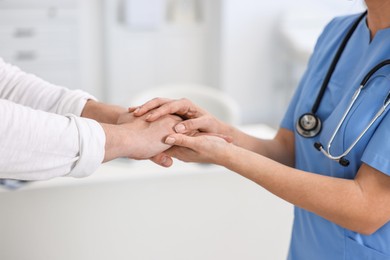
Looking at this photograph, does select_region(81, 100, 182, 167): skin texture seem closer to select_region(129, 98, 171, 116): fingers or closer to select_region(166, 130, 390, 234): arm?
select_region(129, 98, 171, 116): fingers

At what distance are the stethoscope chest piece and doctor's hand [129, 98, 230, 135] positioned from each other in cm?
23

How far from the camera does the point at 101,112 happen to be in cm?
142

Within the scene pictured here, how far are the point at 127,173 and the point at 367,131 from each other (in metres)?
0.95

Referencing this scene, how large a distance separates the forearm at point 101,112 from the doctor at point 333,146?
76mm

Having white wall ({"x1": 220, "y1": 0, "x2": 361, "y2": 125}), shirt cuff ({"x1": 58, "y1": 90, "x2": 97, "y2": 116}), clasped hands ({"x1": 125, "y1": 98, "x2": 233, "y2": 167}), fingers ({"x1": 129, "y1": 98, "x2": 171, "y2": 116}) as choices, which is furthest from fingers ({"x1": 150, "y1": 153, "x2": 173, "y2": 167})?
white wall ({"x1": 220, "y1": 0, "x2": 361, "y2": 125})

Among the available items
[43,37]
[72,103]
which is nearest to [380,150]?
[72,103]

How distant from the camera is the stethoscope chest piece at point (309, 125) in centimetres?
126

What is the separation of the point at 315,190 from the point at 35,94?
0.71 m

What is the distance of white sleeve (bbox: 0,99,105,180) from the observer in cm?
97

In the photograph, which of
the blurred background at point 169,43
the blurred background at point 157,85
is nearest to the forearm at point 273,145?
the blurred background at point 157,85

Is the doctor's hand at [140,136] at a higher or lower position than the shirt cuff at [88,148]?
lower

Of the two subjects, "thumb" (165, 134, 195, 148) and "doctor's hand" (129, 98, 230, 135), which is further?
"doctor's hand" (129, 98, 230, 135)

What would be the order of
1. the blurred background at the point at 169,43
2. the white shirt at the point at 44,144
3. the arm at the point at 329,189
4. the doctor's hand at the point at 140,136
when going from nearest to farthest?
the white shirt at the point at 44,144
the arm at the point at 329,189
the doctor's hand at the point at 140,136
the blurred background at the point at 169,43

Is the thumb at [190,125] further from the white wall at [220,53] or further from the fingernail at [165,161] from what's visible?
the white wall at [220,53]
